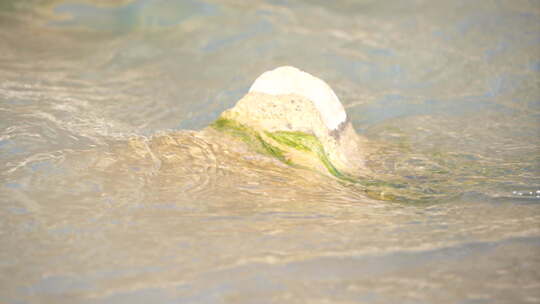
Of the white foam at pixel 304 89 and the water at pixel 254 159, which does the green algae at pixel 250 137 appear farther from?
the white foam at pixel 304 89

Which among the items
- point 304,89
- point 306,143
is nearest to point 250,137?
point 306,143

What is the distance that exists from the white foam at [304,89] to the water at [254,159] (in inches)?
18.8

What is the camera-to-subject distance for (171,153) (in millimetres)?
3900

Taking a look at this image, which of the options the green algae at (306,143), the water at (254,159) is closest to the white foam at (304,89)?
the green algae at (306,143)

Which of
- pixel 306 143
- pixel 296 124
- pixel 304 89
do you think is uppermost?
pixel 304 89

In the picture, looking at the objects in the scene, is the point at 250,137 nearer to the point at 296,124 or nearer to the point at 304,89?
the point at 296,124

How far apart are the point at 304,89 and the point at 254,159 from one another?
0.70 metres

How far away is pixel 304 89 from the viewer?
421 cm

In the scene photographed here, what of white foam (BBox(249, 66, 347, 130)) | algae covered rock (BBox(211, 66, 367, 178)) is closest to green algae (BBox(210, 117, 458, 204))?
algae covered rock (BBox(211, 66, 367, 178))

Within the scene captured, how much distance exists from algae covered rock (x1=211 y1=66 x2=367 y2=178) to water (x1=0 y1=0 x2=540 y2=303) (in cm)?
14

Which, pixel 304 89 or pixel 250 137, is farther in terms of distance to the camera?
pixel 304 89

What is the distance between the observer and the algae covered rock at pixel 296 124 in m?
3.91

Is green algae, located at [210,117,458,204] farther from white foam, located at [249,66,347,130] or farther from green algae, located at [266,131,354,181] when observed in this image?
white foam, located at [249,66,347,130]

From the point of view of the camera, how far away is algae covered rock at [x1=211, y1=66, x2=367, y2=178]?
12.8 ft
